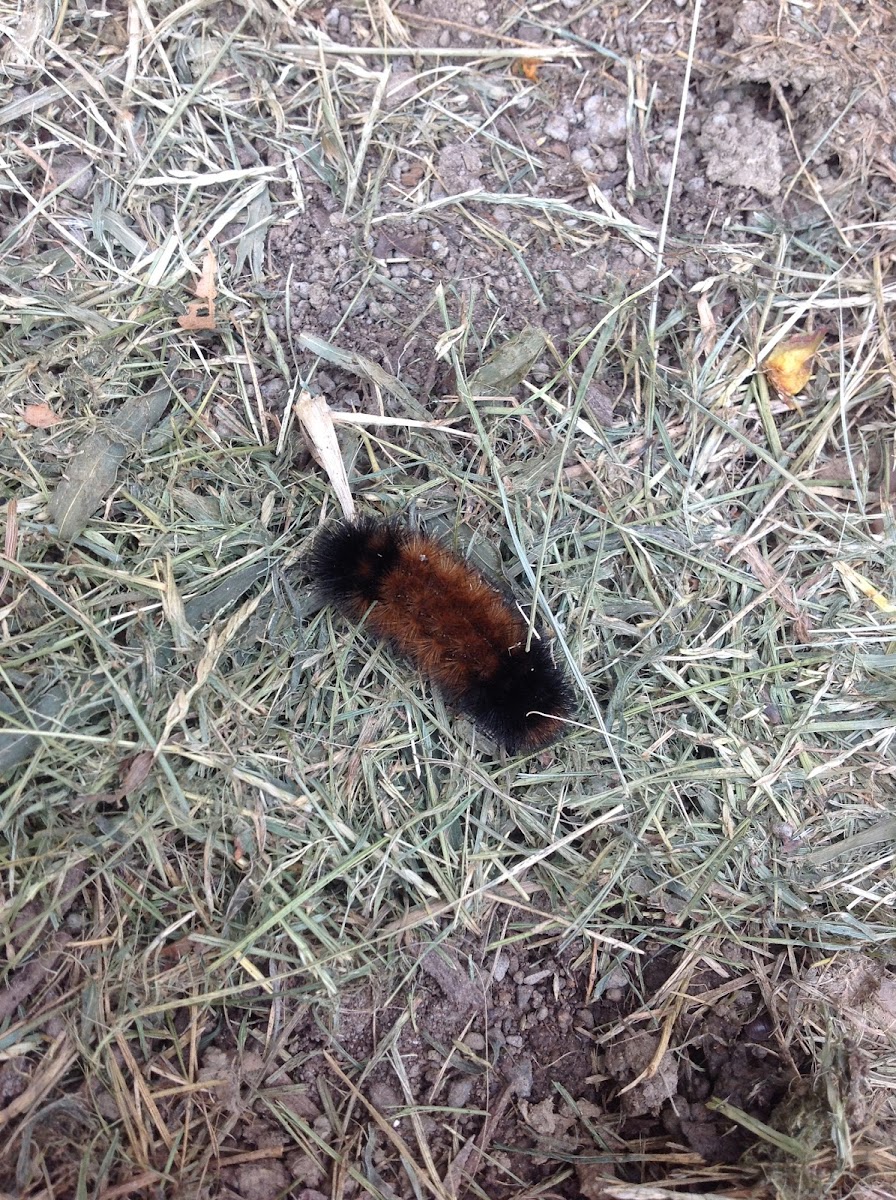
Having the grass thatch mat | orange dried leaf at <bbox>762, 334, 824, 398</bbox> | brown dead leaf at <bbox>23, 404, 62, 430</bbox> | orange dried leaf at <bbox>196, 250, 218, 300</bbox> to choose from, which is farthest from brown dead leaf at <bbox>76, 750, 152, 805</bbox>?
orange dried leaf at <bbox>762, 334, 824, 398</bbox>

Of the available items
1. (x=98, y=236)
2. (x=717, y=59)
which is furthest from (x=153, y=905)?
(x=717, y=59)

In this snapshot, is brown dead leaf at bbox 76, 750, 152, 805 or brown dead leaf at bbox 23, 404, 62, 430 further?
brown dead leaf at bbox 23, 404, 62, 430

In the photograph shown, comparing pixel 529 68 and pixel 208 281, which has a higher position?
pixel 529 68

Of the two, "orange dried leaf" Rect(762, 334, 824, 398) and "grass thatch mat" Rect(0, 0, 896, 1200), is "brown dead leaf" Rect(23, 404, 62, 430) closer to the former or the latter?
"grass thatch mat" Rect(0, 0, 896, 1200)

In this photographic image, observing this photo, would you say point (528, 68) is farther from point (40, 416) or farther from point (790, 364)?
point (40, 416)

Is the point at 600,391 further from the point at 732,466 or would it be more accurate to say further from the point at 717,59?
the point at 717,59

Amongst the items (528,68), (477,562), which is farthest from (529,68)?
(477,562)

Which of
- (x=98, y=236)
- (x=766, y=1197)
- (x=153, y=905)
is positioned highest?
(x=98, y=236)
